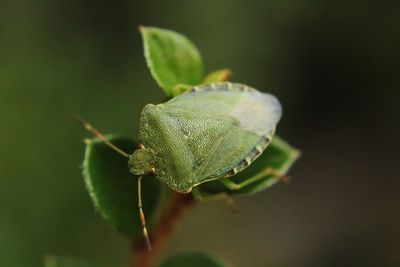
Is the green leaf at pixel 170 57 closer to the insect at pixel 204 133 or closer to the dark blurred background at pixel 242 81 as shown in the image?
the insect at pixel 204 133

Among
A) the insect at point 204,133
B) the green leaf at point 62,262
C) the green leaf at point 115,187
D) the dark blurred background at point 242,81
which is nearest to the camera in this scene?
the green leaf at point 115,187

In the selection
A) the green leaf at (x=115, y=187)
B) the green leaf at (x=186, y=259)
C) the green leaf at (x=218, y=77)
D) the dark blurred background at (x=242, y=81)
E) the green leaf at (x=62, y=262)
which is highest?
the green leaf at (x=218, y=77)

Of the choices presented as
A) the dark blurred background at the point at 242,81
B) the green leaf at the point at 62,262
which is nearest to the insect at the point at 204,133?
the green leaf at the point at 62,262

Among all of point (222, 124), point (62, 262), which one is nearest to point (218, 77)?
point (222, 124)

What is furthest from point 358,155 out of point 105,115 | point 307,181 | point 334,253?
point 105,115

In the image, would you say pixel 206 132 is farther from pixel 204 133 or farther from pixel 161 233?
pixel 161 233

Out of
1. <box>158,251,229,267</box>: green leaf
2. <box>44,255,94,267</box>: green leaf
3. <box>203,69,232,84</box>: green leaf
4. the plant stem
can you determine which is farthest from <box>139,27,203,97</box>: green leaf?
<box>44,255,94,267</box>: green leaf

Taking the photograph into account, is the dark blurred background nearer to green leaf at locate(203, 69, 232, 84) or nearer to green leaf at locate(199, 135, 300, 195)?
green leaf at locate(199, 135, 300, 195)
